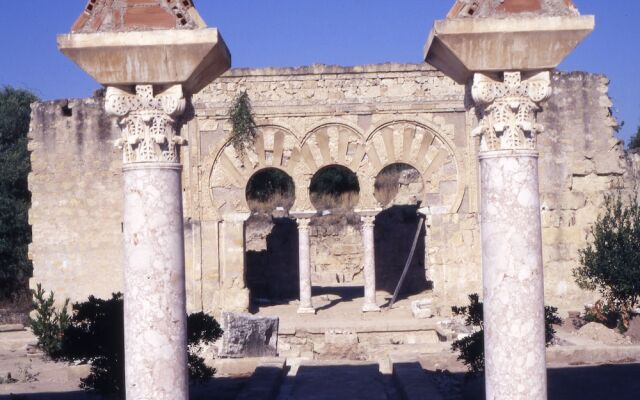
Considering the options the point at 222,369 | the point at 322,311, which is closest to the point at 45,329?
the point at 222,369

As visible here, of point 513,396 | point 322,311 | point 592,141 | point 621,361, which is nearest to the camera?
point 513,396

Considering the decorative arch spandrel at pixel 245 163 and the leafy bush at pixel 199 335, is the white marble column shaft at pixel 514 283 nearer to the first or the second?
the leafy bush at pixel 199 335

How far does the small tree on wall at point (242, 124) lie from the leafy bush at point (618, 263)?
20.5 feet

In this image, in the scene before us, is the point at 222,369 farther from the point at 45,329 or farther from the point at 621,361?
the point at 621,361

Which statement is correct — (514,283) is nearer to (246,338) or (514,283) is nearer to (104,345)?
(104,345)

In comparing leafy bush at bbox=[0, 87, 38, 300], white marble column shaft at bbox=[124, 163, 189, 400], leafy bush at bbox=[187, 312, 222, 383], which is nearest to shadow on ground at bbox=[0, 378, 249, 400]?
leafy bush at bbox=[187, 312, 222, 383]

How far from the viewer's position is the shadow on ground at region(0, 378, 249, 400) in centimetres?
934

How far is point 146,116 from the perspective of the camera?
521 cm

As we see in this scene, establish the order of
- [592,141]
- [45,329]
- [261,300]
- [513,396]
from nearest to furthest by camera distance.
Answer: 1. [513,396]
2. [45,329]
3. [592,141]
4. [261,300]

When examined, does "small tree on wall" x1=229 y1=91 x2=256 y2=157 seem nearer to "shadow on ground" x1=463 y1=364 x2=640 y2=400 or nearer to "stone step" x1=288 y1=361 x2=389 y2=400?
"stone step" x1=288 y1=361 x2=389 y2=400

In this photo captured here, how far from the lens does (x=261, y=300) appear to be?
1830 cm

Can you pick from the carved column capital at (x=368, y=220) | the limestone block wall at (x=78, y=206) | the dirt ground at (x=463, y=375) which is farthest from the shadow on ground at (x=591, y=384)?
the limestone block wall at (x=78, y=206)

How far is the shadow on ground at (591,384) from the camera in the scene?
9.19 meters

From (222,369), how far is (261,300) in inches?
282
